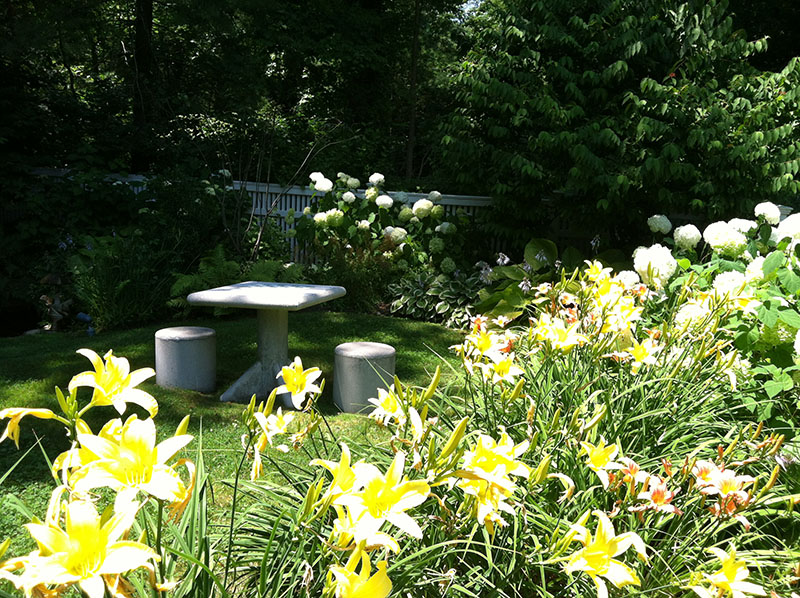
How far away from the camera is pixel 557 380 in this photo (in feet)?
8.00

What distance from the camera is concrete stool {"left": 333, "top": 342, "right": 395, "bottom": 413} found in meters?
4.30

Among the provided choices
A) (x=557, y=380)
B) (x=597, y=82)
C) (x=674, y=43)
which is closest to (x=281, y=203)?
(x=597, y=82)

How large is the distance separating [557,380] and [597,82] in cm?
485

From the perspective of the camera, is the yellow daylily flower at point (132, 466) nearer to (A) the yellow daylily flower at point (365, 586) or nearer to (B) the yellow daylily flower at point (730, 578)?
(A) the yellow daylily flower at point (365, 586)

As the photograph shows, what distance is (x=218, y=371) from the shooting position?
5277mm

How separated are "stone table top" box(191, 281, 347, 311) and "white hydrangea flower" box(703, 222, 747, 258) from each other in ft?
8.07

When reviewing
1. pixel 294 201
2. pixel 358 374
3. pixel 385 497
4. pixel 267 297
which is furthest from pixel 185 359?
pixel 294 201

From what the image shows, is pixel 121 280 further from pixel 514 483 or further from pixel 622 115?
pixel 514 483

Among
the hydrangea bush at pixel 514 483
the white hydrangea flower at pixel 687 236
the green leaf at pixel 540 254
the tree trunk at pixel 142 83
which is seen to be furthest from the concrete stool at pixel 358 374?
the tree trunk at pixel 142 83

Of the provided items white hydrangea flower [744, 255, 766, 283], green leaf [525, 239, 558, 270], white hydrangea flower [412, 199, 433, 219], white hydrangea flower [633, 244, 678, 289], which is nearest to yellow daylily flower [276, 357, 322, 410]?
white hydrangea flower [744, 255, 766, 283]

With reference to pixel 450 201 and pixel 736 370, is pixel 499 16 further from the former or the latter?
pixel 736 370

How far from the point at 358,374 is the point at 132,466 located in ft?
11.2

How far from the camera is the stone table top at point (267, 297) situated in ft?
14.3

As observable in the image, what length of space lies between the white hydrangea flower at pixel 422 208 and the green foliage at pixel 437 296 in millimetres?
789
